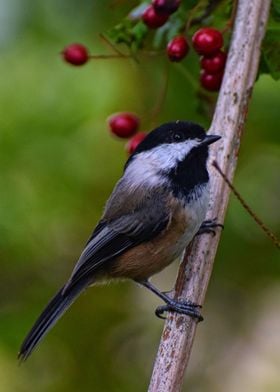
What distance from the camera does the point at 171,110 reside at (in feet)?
10.9

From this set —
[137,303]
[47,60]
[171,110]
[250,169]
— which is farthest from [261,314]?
[47,60]

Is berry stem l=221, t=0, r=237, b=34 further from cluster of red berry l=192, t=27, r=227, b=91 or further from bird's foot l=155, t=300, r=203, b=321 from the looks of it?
bird's foot l=155, t=300, r=203, b=321

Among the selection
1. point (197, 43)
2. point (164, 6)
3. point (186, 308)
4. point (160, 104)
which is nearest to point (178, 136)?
point (160, 104)

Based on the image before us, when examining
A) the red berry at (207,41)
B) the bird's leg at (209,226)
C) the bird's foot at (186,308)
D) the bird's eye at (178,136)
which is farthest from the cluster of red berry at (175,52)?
the bird's foot at (186,308)

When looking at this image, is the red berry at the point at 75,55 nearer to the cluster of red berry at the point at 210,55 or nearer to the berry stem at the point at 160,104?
the berry stem at the point at 160,104

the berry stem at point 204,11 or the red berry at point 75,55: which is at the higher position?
the berry stem at point 204,11

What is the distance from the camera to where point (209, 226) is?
276 cm

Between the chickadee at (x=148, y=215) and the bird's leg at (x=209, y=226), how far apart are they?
4 cm

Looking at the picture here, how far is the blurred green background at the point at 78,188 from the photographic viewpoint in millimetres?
3199

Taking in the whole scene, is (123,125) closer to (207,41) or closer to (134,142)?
(134,142)

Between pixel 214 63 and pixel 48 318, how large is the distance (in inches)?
39.2

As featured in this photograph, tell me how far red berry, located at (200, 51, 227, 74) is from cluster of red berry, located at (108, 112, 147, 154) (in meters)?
0.35

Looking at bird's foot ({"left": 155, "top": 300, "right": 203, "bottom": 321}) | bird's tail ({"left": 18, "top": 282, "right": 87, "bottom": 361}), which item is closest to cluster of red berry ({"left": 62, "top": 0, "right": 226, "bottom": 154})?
bird's tail ({"left": 18, "top": 282, "right": 87, "bottom": 361})

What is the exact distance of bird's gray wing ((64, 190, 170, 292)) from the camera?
291 cm
